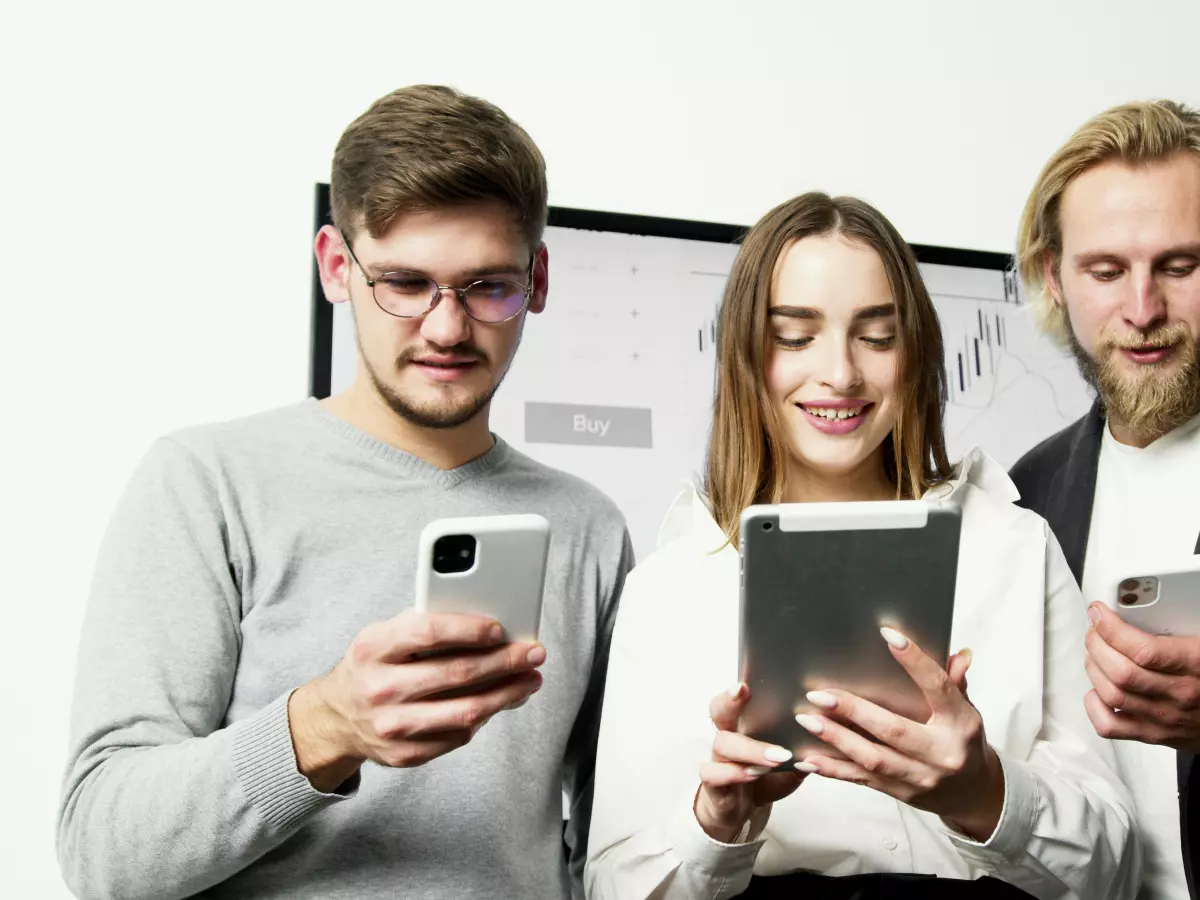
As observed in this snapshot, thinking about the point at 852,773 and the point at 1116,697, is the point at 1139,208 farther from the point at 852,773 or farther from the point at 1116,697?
the point at 852,773

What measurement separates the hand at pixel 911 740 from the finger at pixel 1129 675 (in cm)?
17

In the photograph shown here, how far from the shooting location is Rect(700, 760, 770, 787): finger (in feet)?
4.14

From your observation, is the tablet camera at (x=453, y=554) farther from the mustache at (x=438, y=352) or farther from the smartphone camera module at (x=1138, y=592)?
the smartphone camera module at (x=1138, y=592)

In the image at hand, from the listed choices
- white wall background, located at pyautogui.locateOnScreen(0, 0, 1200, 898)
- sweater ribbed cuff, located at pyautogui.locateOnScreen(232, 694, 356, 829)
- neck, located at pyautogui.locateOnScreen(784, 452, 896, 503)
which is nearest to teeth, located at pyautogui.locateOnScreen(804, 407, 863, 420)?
neck, located at pyautogui.locateOnScreen(784, 452, 896, 503)

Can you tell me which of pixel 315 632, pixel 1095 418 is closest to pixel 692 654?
pixel 315 632

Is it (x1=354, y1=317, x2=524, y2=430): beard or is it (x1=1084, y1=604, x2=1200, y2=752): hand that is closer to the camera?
(x1=1084, y1=604, x2=1200, y2=752): hand

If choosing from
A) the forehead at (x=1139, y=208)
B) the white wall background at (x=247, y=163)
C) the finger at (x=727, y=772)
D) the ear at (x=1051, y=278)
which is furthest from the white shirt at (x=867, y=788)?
the white wall background at (x=247, y=163)

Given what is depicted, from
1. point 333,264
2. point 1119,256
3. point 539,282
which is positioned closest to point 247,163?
point 333,264

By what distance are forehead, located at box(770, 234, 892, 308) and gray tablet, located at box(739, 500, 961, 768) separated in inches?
22.0

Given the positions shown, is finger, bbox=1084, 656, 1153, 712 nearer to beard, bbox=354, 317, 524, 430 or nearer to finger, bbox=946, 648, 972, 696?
finger, bbox=946, 648, 972, 696

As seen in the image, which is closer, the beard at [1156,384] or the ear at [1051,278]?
the beard at [1156,384]

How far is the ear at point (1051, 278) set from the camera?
223 centimetres

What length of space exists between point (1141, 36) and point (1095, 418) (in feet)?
4.96

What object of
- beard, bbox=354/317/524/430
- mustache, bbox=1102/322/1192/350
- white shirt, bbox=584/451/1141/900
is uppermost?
mustache, bbox=1102/322/1192/350
